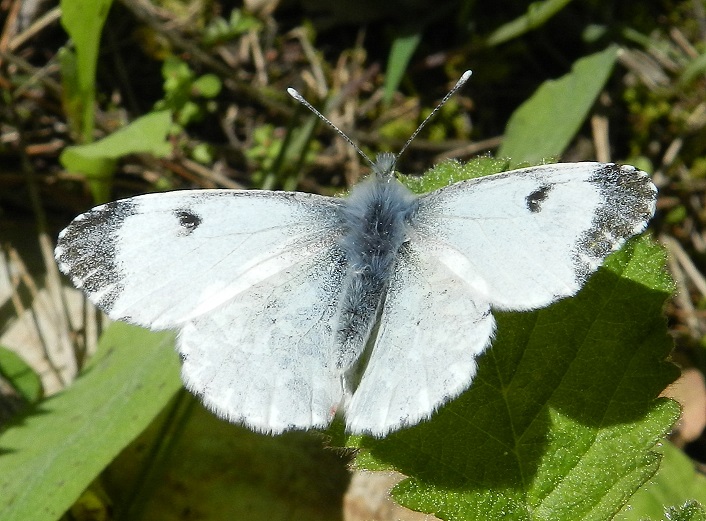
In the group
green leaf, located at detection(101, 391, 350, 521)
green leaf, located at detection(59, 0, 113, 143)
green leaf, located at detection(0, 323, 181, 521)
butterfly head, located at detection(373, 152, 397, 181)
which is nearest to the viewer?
butterfly head, located at detection(373, 152, 397, 181)

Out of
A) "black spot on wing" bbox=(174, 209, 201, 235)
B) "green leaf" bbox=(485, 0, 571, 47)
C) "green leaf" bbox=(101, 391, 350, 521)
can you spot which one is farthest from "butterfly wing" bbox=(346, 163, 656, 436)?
"green leaf" bbox=(485, 0, 571, 47)

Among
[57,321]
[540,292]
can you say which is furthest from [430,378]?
[57,321]

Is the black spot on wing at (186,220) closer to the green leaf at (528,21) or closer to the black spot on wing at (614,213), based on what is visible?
the black spot on wing at (614,213)

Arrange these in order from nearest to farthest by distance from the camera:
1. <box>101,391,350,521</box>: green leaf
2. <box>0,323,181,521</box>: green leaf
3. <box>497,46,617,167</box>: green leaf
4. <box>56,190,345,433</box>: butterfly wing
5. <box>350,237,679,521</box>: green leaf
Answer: <box>56,190,345,433</box>: butterfly wing, <box>350,237,679,521</box>: green leaf, <box>0,323,181,521</box>: green leaf, <box>101,391,350,521</box>: green leaf, <box>497,46,617,167</box>: green leaf

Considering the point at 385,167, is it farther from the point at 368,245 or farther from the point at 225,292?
the point at 225,292

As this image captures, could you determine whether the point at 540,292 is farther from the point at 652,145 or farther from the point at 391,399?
the point at 652,145

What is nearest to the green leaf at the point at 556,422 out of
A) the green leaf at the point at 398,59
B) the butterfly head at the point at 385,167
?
the butterfly head at the point at 385,167

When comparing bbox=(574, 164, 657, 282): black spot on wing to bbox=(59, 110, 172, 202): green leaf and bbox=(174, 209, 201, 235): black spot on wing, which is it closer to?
bbox=(174, 209, 201, 235): black spot on wing
